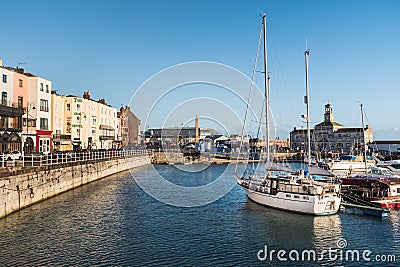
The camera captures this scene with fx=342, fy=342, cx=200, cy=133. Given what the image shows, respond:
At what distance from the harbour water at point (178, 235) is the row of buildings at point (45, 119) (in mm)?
19206

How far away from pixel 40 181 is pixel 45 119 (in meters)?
29.9

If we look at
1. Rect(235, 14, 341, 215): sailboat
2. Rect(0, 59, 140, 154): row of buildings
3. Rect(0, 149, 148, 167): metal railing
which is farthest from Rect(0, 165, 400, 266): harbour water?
Rect(0, 59, 140, 154): row of buildings

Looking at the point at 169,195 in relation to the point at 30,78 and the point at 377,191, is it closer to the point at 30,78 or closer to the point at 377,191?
the point at 377,191

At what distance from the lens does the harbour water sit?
61.5 ft

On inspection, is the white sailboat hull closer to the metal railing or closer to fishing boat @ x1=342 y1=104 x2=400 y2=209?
fishing boat @ x1=342 y1=104 x2=400 y2=209

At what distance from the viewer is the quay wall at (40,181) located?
26211mm

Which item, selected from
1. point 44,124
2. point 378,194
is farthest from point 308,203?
→ point 44,124

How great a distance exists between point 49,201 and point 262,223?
2063cm

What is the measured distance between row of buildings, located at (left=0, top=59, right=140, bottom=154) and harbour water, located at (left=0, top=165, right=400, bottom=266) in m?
19.2

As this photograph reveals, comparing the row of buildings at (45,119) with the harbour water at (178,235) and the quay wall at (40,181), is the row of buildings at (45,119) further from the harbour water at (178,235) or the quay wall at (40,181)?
the harbour water at (178,235)

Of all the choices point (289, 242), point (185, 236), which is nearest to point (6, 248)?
point (185, 236)

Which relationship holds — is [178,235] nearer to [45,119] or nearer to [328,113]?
[45,119]

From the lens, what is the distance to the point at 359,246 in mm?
21609

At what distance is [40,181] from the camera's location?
32.5m
